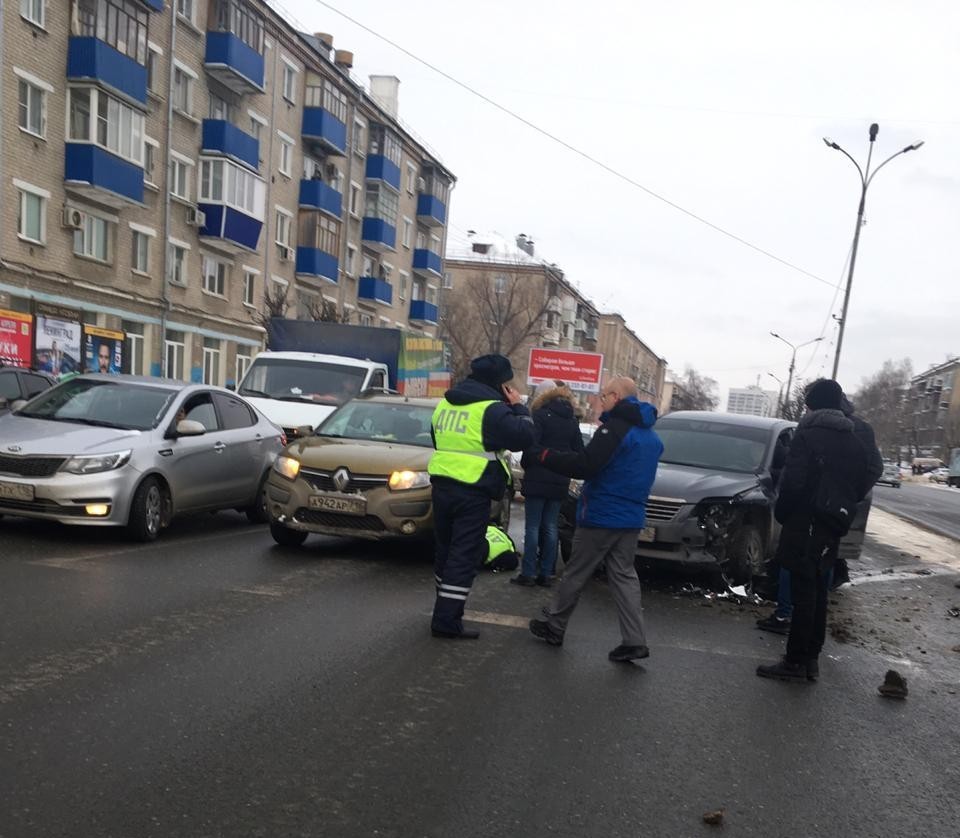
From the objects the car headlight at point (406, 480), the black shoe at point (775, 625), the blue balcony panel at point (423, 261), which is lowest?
the black shoe at point (775, 625)

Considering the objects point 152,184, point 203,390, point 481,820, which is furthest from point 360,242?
point 481,820

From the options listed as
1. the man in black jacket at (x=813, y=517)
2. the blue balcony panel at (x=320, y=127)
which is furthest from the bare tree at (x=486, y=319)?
the man in black jacket at (x=813, y=517)

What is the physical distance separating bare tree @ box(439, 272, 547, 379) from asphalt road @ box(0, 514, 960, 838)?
167 feet

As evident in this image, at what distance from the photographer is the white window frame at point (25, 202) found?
24.8 metres

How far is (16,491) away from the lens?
848 centimetres

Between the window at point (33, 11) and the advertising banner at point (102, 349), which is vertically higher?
the window at point (33, 11)

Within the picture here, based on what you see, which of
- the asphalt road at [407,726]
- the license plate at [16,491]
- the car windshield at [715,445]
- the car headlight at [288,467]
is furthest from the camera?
the car windshield at [715,445]

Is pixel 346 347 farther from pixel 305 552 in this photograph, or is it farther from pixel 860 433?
pixel 860 433

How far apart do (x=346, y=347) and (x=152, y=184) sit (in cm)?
1527

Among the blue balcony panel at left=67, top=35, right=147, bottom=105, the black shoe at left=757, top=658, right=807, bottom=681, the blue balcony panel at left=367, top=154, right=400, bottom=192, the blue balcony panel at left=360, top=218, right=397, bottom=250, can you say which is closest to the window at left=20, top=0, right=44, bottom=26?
the blue balcony panel at left=67, top=35, right=147, bottom=105

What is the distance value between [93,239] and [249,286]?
32.8 feet

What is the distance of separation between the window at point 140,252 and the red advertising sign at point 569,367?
1477cm

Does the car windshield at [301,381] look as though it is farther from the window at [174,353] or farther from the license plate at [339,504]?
the window at [174,353]

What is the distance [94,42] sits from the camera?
2603 cm
